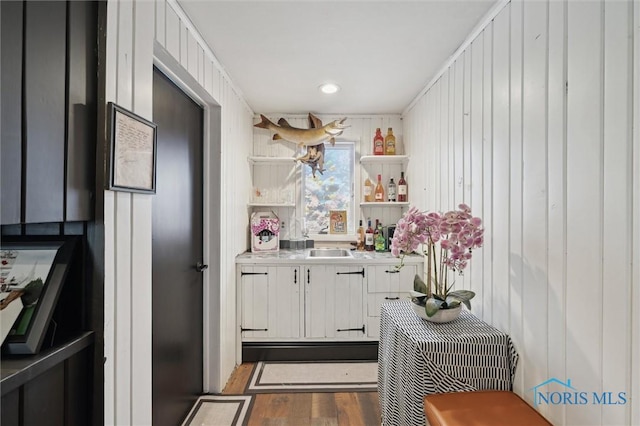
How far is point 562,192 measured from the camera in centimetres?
107

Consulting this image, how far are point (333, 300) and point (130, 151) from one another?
198cm

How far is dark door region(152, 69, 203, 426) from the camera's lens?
1.53 m

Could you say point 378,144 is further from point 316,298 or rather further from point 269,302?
point 269,302

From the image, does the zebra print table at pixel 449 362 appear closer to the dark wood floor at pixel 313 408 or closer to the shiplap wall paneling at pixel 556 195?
the shiplap wall paneling at pixel 556 195

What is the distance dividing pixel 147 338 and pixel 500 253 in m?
1.65

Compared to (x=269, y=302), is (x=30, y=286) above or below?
above

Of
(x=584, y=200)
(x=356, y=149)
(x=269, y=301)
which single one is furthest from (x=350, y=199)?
(x=584, y=200)

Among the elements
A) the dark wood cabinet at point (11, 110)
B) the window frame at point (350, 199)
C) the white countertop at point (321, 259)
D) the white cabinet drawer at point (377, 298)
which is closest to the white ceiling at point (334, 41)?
the window frame at point (350, 199)

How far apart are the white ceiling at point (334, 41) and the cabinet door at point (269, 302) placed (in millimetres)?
1585

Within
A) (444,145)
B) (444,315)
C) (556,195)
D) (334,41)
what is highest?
(334,41)

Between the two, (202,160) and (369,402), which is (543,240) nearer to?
(369,402)

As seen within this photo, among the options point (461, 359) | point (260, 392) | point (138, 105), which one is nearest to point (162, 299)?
point (138, 105)

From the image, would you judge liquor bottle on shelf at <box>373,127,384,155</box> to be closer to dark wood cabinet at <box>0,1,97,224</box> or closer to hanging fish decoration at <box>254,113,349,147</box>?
hanging fish decoration at <box>254,113,349,147</box>

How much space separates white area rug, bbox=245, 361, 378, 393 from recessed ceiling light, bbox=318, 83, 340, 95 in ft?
7.78
